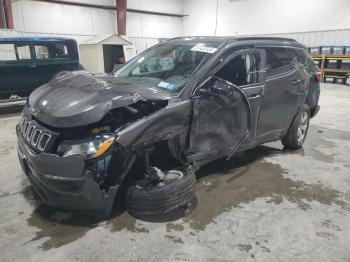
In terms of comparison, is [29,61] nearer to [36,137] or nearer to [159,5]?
[36,137]

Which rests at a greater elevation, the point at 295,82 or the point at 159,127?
the point at 295,82

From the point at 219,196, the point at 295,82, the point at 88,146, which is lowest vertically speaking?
the point at 219,196

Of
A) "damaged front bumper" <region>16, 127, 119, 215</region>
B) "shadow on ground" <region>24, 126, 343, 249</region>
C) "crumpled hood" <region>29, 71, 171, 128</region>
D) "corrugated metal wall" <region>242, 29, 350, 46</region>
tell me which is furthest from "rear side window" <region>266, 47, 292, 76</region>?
"corrugated metal wall" <region>242, 29, 350, 46</region>

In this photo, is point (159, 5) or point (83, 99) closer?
point (83, 99)

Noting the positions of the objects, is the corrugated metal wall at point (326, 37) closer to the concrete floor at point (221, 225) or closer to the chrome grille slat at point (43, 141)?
the concrete floor at point (221, 225)

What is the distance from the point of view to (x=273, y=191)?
3.20 m

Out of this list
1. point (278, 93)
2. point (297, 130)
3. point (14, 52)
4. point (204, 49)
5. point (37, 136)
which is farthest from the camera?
point (14, 52)

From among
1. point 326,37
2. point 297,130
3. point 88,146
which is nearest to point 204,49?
point 88,146

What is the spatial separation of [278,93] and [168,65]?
139cm

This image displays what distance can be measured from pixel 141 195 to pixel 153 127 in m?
0.55

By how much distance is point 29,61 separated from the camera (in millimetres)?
7215

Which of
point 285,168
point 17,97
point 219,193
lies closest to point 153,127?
point 219,193

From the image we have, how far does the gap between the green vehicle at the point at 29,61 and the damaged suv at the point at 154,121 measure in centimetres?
458

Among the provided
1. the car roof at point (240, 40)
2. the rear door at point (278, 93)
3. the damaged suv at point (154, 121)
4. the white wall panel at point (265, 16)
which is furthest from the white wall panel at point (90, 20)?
the rear door at point (278, 93)
